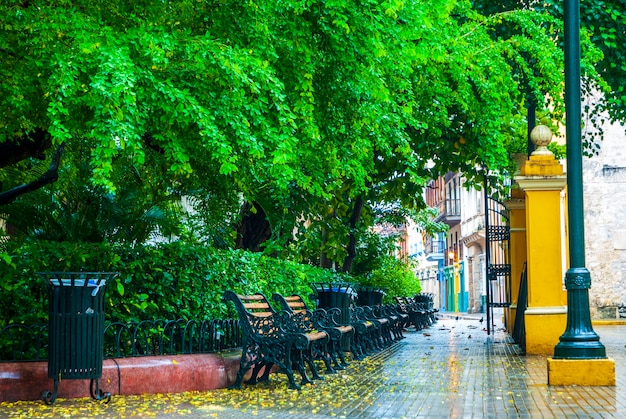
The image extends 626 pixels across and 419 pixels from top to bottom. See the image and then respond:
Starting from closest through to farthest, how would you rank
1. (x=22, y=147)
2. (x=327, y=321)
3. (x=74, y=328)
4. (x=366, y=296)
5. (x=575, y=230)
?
(x=74, y=328)
(x=575, y=230)
(x=22, y=147)
(x=327, y=321)
(x=366, y=296)

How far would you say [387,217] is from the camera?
102 feet

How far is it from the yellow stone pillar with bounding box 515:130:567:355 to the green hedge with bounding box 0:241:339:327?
18.5 feet

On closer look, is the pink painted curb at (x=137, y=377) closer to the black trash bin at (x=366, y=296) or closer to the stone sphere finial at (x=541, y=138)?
the stone sphere finial at (x=541, y=138)

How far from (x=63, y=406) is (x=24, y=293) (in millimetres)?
1439

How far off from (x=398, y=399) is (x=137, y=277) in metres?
3.15

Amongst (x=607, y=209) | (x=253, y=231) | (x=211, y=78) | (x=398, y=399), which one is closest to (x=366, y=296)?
(x=253, y=231)

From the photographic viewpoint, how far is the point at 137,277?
10992 millimetres

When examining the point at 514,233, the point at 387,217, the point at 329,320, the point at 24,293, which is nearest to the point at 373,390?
the point at 329,320

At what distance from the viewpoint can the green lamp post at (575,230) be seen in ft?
38.0

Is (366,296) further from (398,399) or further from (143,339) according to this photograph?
(398,399)

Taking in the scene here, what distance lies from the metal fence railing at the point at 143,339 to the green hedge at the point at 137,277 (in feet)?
0.53

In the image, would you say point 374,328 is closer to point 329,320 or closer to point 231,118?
point 329,320

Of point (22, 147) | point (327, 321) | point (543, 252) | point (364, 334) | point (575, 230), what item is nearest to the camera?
point (575, 230)

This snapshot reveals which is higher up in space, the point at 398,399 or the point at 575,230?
the point at 575,230
